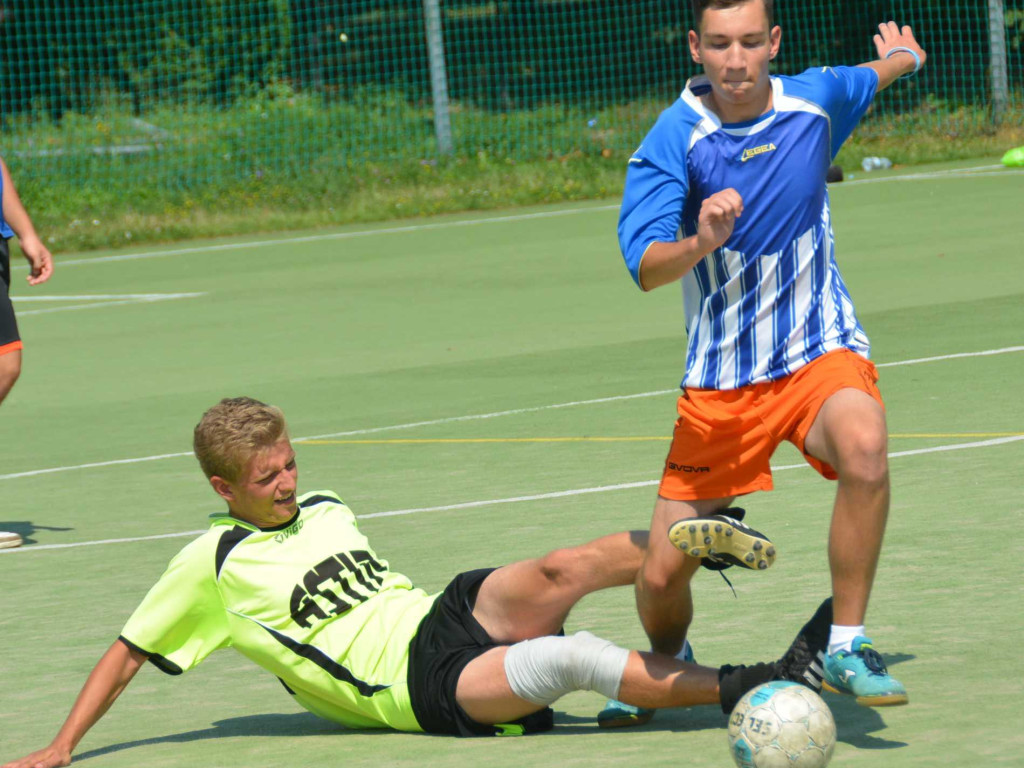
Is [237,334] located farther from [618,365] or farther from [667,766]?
[667,766]

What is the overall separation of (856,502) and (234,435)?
1.67 m

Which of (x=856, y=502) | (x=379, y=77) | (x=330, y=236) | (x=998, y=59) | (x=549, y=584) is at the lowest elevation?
(x=330, y=236)

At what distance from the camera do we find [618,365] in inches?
493

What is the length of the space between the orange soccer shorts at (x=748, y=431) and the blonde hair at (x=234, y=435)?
3.59 ft

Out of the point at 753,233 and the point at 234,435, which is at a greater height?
the point at 753,233

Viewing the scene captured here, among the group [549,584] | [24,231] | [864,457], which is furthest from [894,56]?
[24,231]

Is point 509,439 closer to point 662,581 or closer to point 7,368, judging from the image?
point 7,368

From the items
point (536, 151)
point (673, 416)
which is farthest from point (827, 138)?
point (536, 151)

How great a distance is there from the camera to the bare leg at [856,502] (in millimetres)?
4848

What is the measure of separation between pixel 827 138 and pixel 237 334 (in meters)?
10.7

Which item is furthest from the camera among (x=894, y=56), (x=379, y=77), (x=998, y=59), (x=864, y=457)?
(x=379, y=77)

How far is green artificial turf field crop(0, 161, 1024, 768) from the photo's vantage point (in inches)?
205

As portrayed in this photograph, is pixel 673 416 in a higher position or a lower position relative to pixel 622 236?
lower

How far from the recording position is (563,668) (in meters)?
4.89
